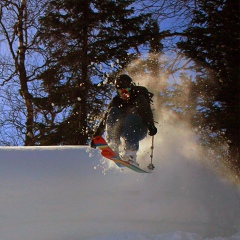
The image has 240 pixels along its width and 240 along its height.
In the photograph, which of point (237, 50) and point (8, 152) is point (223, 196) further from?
point (237, 50)

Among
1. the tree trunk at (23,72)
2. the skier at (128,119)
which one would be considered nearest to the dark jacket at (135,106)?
the skier at (128,119)

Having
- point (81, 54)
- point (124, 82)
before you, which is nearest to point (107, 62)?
point (81, 54)

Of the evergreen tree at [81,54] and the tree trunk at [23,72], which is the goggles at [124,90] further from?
the tree trunk at [23,72]

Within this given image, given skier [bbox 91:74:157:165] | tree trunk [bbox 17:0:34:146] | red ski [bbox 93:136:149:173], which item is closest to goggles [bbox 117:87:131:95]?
skier [bbox 91:74:157:165]

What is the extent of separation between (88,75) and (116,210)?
9.20m

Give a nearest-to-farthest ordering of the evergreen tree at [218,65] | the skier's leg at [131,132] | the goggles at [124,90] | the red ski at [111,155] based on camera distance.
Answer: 1. the red ski at [111,155]
2. the skier's leg at [131,132]
3. the goggles at [124,90]
4. the evergreen tree at [218,65]

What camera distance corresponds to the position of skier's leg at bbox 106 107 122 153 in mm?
4363

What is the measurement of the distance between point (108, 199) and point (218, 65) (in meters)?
4.87

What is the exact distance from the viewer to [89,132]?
11703 mm

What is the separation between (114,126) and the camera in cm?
437

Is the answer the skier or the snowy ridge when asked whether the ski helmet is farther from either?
the snowy ridge

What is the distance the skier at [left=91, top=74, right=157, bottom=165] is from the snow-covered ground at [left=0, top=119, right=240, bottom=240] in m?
0.33

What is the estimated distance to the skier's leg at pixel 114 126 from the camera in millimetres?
4363

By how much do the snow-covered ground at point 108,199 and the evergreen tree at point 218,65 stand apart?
2460 millimetres
